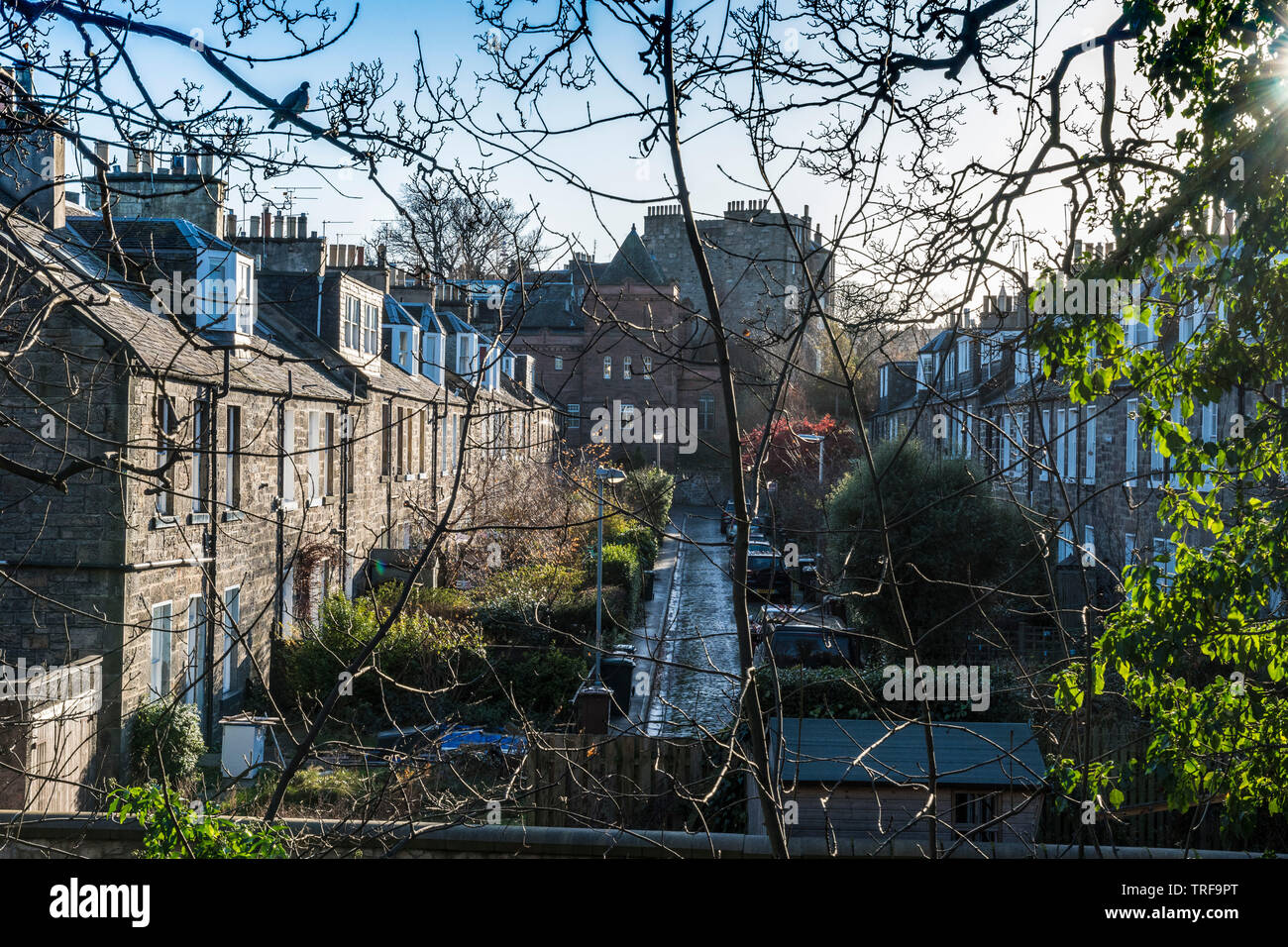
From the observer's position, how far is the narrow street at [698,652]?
11.8 meters

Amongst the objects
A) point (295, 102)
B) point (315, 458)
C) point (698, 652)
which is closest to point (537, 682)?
point (698, 652)

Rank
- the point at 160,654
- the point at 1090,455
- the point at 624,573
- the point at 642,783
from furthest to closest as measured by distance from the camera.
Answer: the point at 624,573
the point at 1090,455
the point at 160,654
the point at 642,783

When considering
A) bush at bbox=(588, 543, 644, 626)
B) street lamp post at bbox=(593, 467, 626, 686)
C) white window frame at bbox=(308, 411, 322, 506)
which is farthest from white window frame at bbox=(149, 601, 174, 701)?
bush at bbox=(588, 543, 644, 626)

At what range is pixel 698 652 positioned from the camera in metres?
18.2

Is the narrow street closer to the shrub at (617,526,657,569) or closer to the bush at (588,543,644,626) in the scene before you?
the bush at (588,543,644,626)

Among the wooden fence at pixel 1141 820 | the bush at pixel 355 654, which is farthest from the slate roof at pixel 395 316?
the wooden fence at pixel 1141 820

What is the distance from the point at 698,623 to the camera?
2292 centimetres

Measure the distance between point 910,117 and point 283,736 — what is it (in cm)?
1332

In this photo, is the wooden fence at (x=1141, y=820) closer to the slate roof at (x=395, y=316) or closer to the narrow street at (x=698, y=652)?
the narrow street at (x=698, y=652)

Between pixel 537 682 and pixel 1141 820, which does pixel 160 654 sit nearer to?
pixel 537 682

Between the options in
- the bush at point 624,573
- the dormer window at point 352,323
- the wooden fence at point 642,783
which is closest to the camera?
the wooden fence at point 642,783

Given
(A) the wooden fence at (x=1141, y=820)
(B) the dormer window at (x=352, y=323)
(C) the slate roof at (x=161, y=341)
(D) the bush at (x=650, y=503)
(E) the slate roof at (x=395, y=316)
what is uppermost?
(E) the slate roof at (x=395, y=316)

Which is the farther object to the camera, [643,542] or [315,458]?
[643,542]
